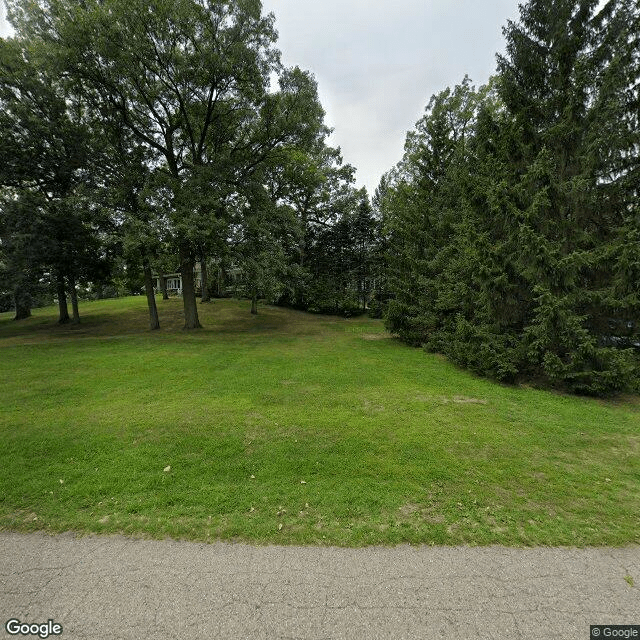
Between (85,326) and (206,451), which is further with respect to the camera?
(85,326)

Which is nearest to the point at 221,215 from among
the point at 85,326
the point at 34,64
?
the point at 34,64

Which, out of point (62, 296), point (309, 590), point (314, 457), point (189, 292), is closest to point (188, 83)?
point (189, 292)

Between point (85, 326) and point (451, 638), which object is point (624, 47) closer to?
point (451, 638)

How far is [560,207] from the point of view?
805 cm

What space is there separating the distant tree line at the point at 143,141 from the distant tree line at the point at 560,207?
988cm

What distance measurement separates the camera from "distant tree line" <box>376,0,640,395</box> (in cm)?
727

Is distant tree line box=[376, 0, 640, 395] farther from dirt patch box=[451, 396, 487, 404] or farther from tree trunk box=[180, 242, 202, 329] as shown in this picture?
tree trunk box=[180, 242, 202, 329]

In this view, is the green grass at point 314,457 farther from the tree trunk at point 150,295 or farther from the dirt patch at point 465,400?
the tree trunk at point 150,295

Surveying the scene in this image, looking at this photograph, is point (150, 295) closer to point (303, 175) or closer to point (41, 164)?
point (41, 164)

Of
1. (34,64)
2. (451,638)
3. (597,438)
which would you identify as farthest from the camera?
(34,64)

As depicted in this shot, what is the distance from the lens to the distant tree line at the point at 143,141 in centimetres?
1309

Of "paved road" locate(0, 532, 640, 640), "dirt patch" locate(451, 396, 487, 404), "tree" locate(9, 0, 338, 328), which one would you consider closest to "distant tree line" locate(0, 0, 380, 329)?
"tree" locate(9, 0, 338, 328)

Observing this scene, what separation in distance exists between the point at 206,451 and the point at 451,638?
3.76 meters

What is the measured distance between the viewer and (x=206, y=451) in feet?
15.7
